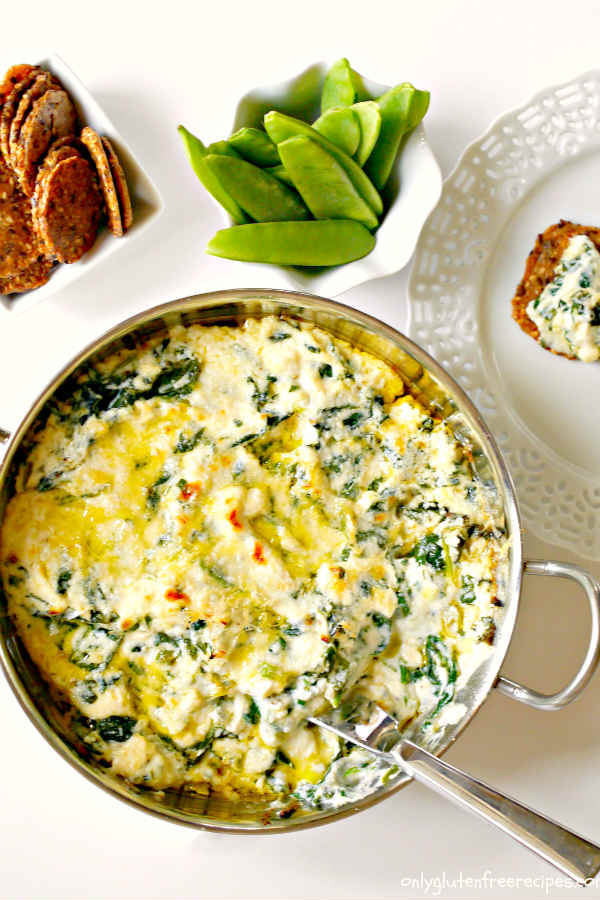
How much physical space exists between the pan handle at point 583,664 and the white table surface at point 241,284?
1.71 ft

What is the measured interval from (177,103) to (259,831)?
2.19 m

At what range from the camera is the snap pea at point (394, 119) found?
241 centimetres

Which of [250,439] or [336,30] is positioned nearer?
[250,439]

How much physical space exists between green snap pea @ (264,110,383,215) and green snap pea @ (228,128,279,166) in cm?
5

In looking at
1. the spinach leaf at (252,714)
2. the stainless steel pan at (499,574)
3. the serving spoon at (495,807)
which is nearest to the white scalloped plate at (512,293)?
the stainless steel pan at (499,574)

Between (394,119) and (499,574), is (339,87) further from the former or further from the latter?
(499,574)

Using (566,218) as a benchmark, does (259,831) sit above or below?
below

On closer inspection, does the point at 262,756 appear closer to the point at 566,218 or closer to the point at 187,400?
the point at 187,400

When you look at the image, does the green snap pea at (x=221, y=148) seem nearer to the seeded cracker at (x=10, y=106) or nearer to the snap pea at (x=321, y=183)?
the snap pea at (x=321, y=183)

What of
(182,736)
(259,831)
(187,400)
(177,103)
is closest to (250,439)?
(187,400)

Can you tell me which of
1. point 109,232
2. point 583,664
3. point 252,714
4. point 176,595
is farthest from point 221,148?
point 583,664

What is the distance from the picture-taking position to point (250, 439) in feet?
7.59

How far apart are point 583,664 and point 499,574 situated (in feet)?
1.06

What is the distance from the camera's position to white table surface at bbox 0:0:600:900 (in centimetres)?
267
